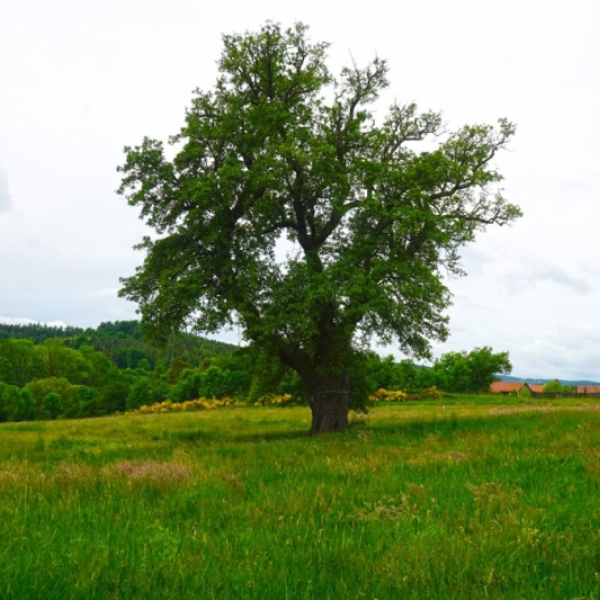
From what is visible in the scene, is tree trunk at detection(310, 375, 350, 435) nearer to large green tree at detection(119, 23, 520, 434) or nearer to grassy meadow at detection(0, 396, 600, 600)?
large green tree at detection(119, 23, 520, 434)

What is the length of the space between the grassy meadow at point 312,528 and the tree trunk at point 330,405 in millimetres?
8551

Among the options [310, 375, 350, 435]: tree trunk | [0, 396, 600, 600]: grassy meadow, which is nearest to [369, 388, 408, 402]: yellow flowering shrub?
[310, 375, 350, 435]: tree trunk

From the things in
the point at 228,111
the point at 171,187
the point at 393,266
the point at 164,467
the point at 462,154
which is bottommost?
the point at 164,467

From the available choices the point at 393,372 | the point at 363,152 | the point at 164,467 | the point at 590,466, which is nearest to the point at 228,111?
the point at 363,152

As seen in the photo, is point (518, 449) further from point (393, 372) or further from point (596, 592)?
point (393, 372)

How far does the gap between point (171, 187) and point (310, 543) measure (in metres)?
17.0

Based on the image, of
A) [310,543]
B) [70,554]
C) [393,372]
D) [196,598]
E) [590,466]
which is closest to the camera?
[196,598]

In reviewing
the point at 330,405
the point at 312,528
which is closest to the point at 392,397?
the point at 330,405

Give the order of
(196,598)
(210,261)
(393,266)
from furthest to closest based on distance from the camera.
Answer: (210,261) → (393,266) → (196,598)

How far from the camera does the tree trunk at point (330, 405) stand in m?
19.5

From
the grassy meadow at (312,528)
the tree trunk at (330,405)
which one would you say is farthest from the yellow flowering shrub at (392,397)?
the grassy meadow at (312,528)

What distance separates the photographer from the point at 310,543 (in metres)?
5.02

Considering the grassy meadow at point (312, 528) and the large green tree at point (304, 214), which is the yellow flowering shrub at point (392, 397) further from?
the grassy meadow at point (312, 528)

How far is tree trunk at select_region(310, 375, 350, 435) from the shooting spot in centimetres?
1947
